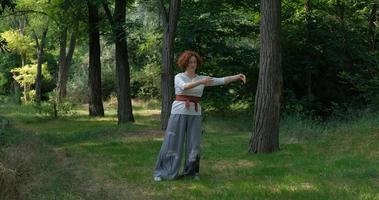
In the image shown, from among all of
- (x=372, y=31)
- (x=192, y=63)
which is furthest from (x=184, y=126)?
(x=372, y=31)

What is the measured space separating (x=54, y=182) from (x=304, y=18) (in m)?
15.3

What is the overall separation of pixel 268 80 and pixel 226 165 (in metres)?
2.08

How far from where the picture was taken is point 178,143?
9.16m

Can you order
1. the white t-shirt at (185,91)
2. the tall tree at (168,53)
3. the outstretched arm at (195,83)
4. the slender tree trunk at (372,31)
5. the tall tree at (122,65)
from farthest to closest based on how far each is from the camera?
the slender tree trunk at (372,31) < the tall tree at (122,65) < the tall tree at (168,53) < the white t-shirt at (185,91) < the outstretched arm at (195,83)

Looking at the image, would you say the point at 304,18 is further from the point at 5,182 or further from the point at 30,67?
the point at 30,67

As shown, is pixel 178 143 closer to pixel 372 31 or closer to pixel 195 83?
pixel 195 83

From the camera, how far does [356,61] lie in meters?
21.6

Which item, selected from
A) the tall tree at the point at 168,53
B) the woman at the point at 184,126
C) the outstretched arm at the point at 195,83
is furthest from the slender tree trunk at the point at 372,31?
the outstretched arm at the point at 195,83

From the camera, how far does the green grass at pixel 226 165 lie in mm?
8117

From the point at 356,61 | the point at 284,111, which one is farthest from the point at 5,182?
the point at 356,61

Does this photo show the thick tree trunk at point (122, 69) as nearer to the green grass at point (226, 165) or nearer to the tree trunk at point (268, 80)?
the green grass at point (226, 165)

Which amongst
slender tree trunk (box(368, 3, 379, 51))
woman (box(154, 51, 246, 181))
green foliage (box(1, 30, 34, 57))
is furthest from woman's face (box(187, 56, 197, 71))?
green foliage (box(1, 30, 34, 57))

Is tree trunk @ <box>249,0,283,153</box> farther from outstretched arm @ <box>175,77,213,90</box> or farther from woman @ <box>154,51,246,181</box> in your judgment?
outstretched arm @ <box>175,77,213,90</box>

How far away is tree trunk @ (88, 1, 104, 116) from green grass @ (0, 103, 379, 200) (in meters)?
7.97
